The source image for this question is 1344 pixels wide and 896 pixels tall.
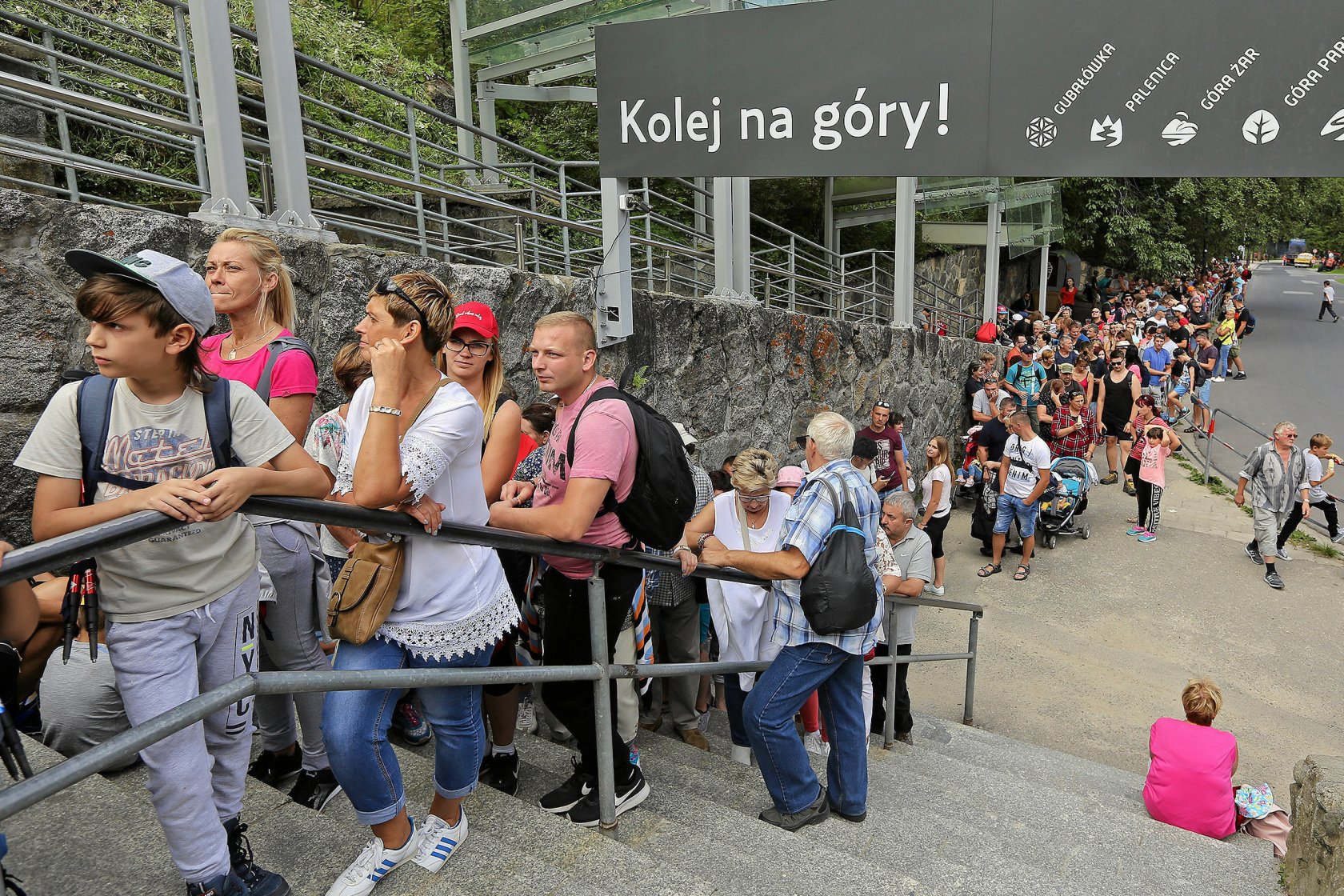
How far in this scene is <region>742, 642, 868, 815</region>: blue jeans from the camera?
3318 mm

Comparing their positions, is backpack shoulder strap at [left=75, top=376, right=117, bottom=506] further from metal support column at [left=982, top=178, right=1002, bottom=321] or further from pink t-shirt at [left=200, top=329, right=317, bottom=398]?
Answer: metal support column at [left=982, top=178, right=1002, bottom=321]

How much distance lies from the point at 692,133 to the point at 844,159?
929 millimetres

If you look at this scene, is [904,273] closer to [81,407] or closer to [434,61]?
[434,61]

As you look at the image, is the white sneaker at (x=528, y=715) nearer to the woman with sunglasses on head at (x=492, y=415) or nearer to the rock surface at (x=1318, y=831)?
the woman with sunglasses on head at (x=492, y=415)

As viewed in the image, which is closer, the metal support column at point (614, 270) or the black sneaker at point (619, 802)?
the black sneaker at point (619, 802)

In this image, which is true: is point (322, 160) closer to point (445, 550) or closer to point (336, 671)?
point (445, 550)

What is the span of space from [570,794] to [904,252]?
9.80 m

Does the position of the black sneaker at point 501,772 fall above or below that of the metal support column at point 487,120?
below

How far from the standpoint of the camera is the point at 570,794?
120 inches

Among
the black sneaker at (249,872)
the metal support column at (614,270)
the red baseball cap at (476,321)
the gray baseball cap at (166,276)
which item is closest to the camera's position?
the gray baseball cap at (166,276)

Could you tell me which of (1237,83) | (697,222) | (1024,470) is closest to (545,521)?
(1237,83)

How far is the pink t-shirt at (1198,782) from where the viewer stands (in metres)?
4.28

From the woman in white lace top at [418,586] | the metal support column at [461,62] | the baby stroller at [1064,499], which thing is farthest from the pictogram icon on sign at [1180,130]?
the metal support column at [461,62]

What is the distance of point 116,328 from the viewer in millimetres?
1917
